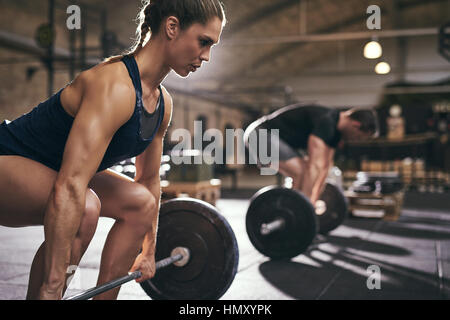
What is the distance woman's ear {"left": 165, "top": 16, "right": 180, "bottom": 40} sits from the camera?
1.03 meters

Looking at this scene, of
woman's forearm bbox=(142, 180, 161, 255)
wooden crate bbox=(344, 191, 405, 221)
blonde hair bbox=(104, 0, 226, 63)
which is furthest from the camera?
wooden crate bbox=(344, 191, 405, 221)

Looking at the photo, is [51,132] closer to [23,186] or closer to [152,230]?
[23,186]

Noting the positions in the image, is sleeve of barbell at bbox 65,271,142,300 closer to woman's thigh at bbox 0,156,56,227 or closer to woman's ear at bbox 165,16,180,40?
woman's thigh at bbox 0,156,56,227

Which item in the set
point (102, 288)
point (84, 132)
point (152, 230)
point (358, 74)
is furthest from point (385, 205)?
point (358, 74)

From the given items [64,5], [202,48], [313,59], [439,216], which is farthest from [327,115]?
[313,59]

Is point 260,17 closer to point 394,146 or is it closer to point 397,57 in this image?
point 394,146

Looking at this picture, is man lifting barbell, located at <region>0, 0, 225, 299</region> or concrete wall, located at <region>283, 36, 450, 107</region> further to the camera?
concrete wall, located at <region>283, 36, 450, 107</region>

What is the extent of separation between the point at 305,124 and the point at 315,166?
14.6 inches

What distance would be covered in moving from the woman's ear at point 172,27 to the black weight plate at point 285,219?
5.02 ft

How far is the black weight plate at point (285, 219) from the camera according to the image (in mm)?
2406

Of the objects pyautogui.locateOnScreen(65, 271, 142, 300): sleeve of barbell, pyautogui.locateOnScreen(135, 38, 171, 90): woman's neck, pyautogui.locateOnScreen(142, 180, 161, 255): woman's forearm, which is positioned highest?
pyautogui.locateOnScreen(135, 38, 171, 90): woman's neck

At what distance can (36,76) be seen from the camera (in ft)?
23.7

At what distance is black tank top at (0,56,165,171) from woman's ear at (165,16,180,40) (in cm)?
11

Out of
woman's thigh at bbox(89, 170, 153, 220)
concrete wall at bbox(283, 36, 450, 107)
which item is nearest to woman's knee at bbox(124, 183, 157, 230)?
woman's thigh at bbox(89, 170, 153, 220)
